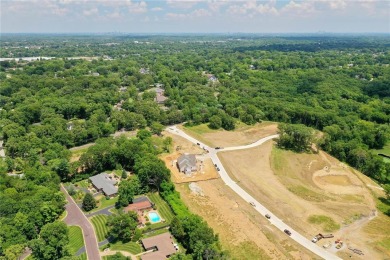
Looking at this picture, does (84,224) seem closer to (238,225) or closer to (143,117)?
(238,225)

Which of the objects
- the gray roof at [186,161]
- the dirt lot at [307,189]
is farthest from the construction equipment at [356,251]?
the gray roof at [186,161]

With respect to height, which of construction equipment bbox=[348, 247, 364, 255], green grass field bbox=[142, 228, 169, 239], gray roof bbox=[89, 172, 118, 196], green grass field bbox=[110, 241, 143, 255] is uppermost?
gray roof bbox=[89, 172, 118, 196]

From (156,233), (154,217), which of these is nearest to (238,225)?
(156,233)

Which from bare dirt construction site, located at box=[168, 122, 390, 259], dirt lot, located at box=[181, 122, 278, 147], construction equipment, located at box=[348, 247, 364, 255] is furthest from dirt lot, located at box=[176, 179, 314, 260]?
dirt lot, located at box=[181, 122, 278, 147]

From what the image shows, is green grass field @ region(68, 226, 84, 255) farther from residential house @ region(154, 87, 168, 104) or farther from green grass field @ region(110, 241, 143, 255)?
residential house @ region(154, 87, 168, 104)

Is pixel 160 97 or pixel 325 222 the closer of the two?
pixel 325 222
